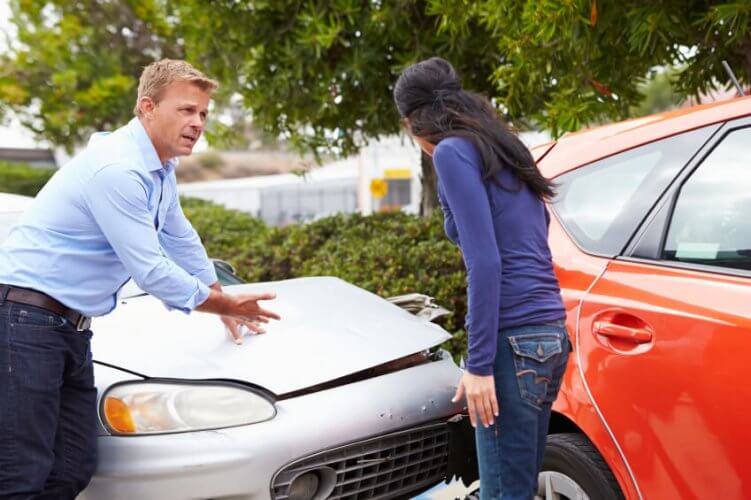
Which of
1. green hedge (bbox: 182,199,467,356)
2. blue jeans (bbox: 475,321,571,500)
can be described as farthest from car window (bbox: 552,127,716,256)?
green hedge (bbox: 182,199,467,356)

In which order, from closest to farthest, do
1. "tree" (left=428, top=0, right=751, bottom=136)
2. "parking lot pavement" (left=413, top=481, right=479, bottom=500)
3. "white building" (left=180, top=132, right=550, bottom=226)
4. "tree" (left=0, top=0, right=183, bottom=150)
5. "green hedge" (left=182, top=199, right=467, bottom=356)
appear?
"parking lot pavement" (left=413, top=481, right=479, bottom=500) < "tree" (left=428, top=0, right=751, bottom=136) < "green hedge" (left=182, top=199, right=467, bottom=356) < "tree" (left=0, top=0, right=183, bottom=150) < "white building" (left=180, top=132, right=550, bottom=226)

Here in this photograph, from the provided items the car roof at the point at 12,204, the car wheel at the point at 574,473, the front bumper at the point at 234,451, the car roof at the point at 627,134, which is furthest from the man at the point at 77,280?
the car roof at the point at 12,204

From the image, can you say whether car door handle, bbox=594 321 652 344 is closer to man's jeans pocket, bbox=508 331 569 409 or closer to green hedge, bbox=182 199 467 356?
man's jeans pocket, bbox=508 331 569 409

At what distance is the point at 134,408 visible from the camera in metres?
2.41

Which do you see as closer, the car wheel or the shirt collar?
the car wheel

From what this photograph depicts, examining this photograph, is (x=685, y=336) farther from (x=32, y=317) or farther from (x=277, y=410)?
(x=32, y=317)

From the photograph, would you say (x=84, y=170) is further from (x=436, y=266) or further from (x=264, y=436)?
(x=436, y=266)

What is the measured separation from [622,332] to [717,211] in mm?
447

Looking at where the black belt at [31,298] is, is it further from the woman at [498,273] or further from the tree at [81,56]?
the tree at [81,56]

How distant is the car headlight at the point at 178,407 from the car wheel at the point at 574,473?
868mm

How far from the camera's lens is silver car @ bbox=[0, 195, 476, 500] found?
231cm

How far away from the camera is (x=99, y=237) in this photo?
2.43m

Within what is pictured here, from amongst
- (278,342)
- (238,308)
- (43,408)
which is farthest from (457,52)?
→ (43,408)

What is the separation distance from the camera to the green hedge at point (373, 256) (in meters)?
5.02
